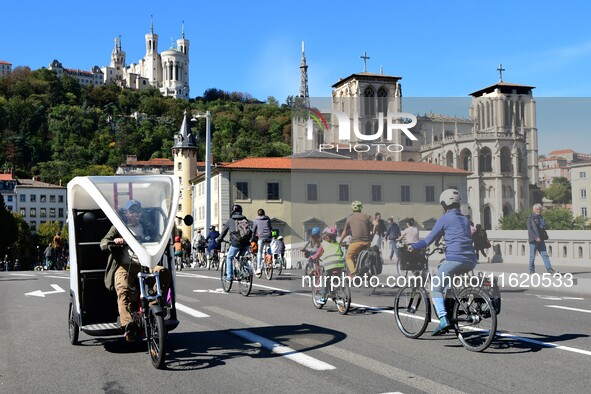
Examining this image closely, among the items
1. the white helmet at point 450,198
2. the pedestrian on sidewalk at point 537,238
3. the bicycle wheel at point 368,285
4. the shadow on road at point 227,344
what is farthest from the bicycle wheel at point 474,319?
the pedestrian on sidewalk at point 537,238

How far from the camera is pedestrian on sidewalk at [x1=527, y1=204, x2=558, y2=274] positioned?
18.0 meters

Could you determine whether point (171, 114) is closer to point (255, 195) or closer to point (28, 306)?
point (255, 195)

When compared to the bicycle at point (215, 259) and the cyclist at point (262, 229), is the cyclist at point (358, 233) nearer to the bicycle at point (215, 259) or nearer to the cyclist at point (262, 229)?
the cyclist at point (262, 229)

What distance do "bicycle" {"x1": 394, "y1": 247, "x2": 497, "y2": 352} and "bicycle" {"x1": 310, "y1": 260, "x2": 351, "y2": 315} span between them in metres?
2.21

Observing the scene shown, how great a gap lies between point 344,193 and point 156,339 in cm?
992

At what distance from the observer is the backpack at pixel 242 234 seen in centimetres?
1430

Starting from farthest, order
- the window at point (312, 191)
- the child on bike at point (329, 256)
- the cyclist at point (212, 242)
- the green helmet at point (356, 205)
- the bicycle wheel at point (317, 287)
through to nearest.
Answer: the cyclist at point (212, 242) < the window at point (312, 191) < the green helmet at point (356, 205) < the bicycle wheel at point (317, 287) < the child on bike at point (329, 256)

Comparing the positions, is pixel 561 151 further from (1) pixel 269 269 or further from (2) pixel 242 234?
(2) pixel 242 234

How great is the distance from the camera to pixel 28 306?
1296 centimetres

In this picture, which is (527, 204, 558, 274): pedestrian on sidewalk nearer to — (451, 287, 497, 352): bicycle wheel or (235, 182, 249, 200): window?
(451, 287, 497, 352): bicycle wheel

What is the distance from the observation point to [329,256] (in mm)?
11320

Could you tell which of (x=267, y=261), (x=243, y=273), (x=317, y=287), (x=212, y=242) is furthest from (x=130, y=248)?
(x=212, y=242)

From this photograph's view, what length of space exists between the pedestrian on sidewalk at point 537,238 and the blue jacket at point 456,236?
1098 cm

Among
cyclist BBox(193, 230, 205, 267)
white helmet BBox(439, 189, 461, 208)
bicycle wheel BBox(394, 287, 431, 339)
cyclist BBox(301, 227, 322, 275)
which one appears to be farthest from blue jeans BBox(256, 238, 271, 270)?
cyclist BBox(193, 230, 205, 267)
